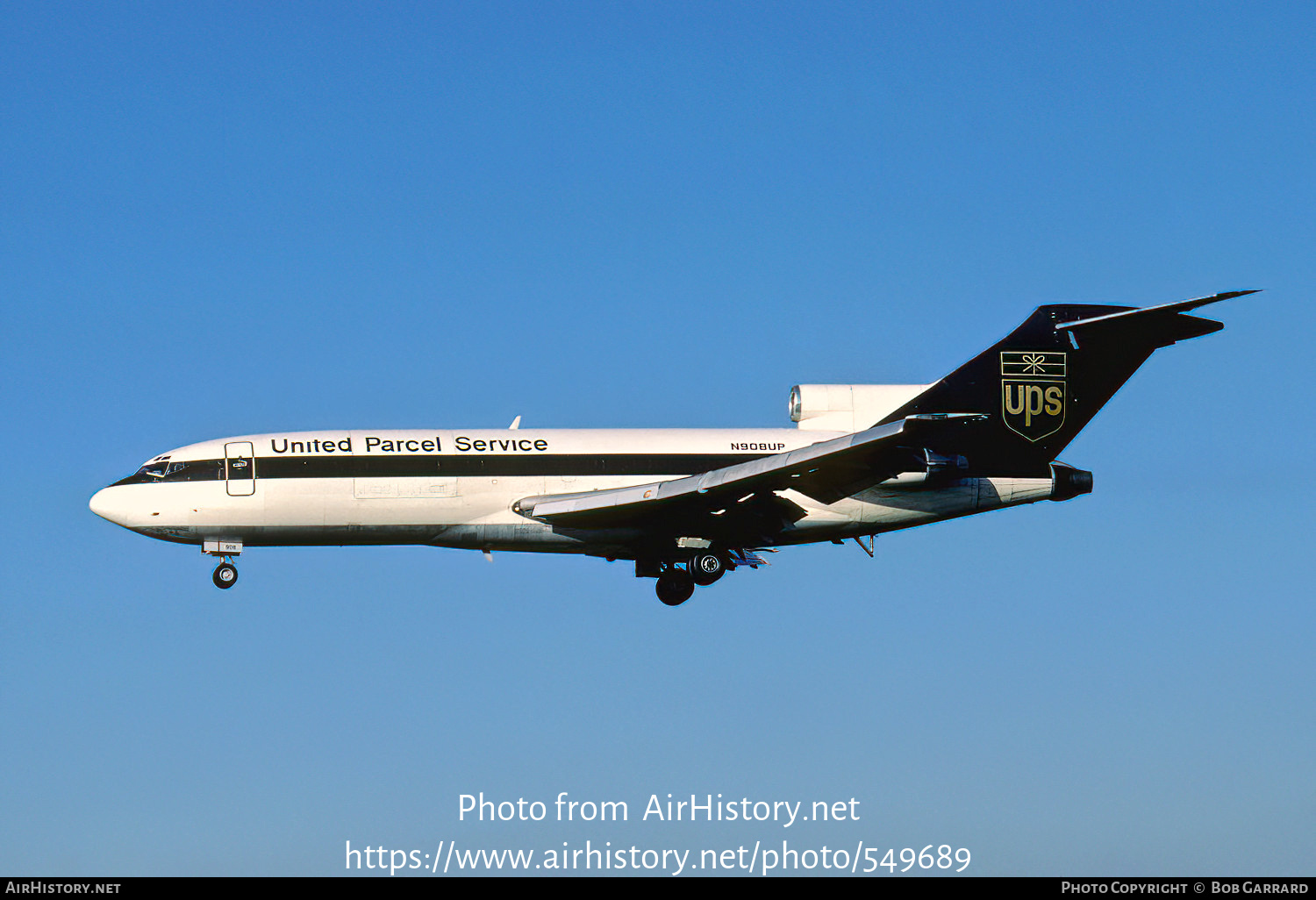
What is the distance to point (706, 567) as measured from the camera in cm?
4153

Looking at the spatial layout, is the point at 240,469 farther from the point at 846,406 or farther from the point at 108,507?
the point at 846,406

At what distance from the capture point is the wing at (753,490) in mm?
36938

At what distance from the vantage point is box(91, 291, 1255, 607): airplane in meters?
41.1

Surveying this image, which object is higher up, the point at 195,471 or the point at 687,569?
the point at 195,471

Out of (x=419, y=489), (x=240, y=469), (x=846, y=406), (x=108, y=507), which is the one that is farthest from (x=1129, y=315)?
(x=108, y=507)

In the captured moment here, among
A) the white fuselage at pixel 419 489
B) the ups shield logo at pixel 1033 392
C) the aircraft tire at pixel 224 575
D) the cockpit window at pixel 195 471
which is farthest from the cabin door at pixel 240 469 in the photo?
the ups shield logo at pixel 1033 392

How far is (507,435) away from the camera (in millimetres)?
42344

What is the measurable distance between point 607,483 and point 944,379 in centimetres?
1011

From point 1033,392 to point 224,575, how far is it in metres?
23.3

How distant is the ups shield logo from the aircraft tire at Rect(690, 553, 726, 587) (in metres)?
9.14

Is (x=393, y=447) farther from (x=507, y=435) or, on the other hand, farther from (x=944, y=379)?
(x=944, y=379)

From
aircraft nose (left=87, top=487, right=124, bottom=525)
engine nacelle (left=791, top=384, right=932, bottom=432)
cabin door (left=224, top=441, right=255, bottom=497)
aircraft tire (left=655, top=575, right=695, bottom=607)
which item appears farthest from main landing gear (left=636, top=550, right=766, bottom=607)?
aircraft nose (left=87, top=487, right=124, bottom=525)
